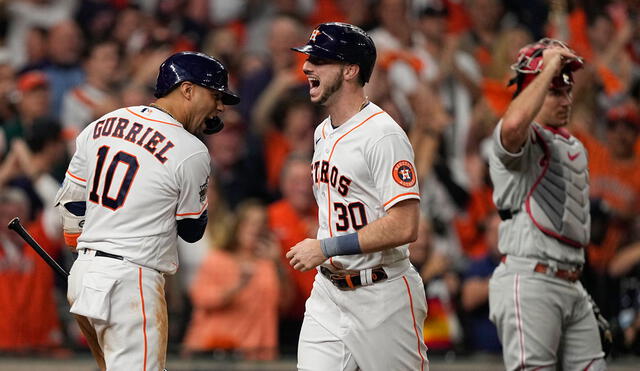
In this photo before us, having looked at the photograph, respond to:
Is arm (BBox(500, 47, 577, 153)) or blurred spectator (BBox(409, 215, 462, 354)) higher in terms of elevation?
arm (BBox(500, 47, 577, 153))

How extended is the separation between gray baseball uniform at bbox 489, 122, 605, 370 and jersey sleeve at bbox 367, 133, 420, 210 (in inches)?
34.1

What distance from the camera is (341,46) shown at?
4598 mm

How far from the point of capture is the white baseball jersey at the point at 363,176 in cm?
444

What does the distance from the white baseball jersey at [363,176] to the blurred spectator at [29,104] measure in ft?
15.6

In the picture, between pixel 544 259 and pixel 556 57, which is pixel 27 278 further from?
pixel 556 57

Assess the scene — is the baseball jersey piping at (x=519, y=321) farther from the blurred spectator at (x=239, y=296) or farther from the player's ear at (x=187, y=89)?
the blurred spectator at (x=239, y=296)

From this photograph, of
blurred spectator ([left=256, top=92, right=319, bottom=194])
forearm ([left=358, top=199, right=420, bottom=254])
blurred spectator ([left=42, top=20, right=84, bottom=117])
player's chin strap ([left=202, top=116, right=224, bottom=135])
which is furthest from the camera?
blurred spectator ([left=42, top=20, right=84, bottom=117])

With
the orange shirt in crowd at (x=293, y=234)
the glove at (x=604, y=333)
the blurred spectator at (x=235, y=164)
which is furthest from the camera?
the blurred spectator at (x=235, y=164)

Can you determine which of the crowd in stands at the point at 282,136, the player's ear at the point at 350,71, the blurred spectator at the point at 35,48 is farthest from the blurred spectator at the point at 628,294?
the blurred spectator at the point at 35,48

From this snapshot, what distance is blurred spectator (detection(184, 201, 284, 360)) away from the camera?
7.82m

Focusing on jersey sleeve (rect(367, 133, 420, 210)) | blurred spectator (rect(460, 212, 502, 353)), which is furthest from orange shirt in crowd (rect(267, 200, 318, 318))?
jersey sleeve (rect(367, 133, 420, 210))

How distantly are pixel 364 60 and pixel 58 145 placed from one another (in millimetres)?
4543

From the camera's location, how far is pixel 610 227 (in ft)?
28.6

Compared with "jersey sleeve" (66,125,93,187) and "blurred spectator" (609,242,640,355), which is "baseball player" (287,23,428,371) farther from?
"blurred spectator" (609,242,640,355)
